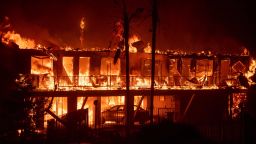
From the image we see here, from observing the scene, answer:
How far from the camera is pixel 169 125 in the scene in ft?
63.3

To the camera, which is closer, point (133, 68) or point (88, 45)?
point (133, 68)

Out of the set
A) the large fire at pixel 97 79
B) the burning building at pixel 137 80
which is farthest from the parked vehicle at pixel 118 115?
the large fire at pixel 97 79

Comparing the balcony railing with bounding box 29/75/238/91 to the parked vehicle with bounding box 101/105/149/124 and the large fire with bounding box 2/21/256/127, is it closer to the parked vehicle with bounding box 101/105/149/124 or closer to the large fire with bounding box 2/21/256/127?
the large fire with bounding box 2/21/256/127

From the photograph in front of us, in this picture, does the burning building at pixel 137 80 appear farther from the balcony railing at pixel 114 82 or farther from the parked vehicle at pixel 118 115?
the parked vehicle at pixel 118 115

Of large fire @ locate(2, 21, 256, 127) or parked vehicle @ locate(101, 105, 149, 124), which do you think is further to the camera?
parked vehicle @ locate(101, 105, 149, 124)

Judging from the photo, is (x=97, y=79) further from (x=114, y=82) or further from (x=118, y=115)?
(x=118, y=115)

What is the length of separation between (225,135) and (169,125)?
4.91 m

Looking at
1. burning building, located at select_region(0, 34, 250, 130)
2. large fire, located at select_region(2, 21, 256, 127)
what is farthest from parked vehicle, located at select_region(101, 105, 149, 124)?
large fire, located at select_region(2, 21, 256, 127)

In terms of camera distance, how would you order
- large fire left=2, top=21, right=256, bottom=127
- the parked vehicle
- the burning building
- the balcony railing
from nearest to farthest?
the balcony railing → the burning building → large fire left=2, top=21, right=256, bottom=127 → the parked vehicle

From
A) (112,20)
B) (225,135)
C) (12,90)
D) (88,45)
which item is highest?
(112,20)

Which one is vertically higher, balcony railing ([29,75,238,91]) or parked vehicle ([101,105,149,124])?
balcony railing ([29,75,238,91])

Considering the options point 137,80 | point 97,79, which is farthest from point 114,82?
point 137,80

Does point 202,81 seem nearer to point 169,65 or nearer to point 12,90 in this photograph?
point 169,65

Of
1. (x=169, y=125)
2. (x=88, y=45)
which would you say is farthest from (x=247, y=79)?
(x=88, y=45)
